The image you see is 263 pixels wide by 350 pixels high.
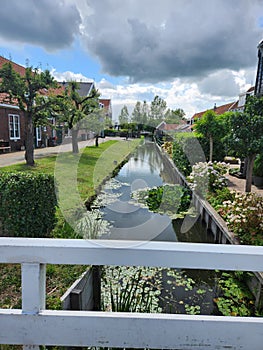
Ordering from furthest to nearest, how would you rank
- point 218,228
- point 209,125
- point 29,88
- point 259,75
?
point 29,88
point 209,125
point 259,75
point 218,228

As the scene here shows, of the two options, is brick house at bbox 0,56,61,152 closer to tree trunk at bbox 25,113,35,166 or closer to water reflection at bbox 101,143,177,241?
tree trunk at bbox 25,113,35,166

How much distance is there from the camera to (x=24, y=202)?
329 centimetres

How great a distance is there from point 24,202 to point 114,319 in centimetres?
274

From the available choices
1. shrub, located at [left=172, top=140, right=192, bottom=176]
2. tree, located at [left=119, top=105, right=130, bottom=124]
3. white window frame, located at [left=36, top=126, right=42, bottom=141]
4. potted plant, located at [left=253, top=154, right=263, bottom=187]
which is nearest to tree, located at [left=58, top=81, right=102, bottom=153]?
shrub, located at [left=172, top=140, right=192, bottom=176]

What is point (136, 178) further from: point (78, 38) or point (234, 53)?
point (234, 53)

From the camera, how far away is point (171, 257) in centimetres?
88

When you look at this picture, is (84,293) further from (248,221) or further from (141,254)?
(248,221)

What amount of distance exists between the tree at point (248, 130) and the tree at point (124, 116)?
4.01 meters

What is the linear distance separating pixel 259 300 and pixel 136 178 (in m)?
1.92

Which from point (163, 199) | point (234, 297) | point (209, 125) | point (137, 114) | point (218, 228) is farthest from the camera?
point (209, 125)

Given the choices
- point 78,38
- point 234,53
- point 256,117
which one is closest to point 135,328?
point 78,38

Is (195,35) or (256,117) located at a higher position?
(195,35)

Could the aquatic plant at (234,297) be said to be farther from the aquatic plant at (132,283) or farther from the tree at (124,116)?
the tree at (124,116)

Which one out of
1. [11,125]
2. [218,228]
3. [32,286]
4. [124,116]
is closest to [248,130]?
[218,228]
